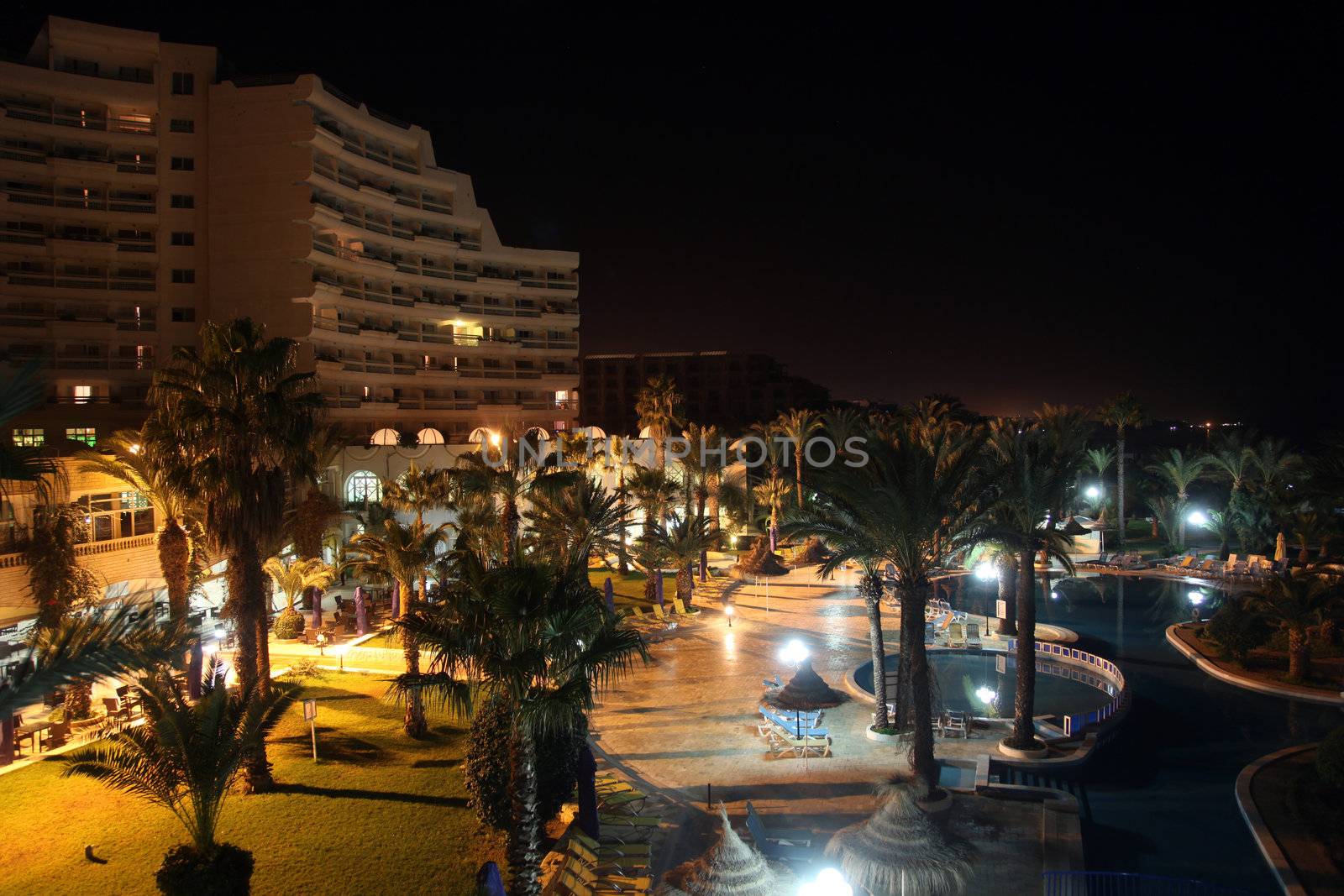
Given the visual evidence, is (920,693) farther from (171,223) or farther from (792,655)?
(171,223)

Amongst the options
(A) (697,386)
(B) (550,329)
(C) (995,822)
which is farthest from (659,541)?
(A) (697,386)

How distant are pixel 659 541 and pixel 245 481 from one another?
1800 centimetres

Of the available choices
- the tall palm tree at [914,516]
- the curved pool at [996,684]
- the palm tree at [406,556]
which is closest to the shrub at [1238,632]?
the curved pool at [996,684]

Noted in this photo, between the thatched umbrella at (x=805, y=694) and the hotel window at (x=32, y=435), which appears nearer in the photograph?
the thatched umbrella at (x=805, y=694)

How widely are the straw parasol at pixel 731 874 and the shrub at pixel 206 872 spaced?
541cm

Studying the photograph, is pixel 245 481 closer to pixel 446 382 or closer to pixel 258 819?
pixel 258 819

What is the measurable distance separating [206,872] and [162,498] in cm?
1130

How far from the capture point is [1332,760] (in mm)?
14438

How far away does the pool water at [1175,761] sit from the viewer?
512 inches

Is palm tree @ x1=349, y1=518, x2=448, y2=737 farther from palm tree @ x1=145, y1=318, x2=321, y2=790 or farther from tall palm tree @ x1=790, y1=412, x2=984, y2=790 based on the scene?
tall palm tree @ x1=790, y1=412, x2=984, y2=790

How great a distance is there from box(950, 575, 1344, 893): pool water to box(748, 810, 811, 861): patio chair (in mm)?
4413

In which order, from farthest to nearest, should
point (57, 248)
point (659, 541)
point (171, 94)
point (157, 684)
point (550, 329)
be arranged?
point (550, 329) < point (171, 94) < point (57, 248) < point (659, 541) < point (157, 684)

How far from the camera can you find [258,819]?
43.7 feet

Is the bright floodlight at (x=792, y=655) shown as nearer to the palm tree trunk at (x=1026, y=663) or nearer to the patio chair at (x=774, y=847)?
the palm tree trunk at (x=1026, y=663)
